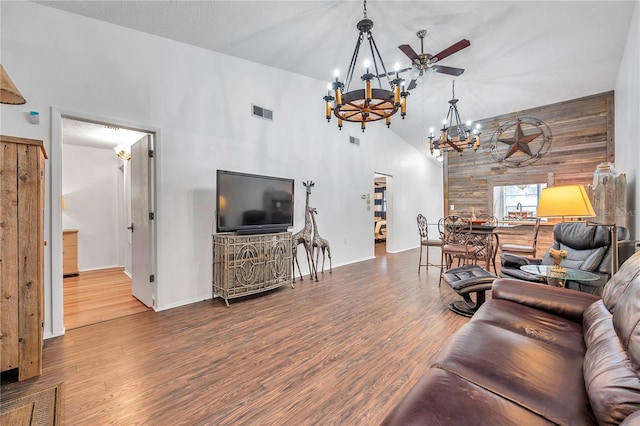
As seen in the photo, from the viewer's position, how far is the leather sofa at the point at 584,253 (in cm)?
278

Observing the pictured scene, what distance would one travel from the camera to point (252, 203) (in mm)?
3797

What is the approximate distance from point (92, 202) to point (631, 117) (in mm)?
9019

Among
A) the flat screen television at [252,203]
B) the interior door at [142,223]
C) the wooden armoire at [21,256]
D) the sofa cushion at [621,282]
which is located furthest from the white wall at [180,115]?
the sofa cushion at [621,282]

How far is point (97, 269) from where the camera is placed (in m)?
5.47

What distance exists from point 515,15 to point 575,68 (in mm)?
2363

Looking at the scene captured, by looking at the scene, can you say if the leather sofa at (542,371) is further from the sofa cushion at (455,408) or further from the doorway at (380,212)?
the doorway at (380,212)

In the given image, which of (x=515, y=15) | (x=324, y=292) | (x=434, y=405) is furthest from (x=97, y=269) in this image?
(x=515, y=15)

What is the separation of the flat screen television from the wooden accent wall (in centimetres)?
532

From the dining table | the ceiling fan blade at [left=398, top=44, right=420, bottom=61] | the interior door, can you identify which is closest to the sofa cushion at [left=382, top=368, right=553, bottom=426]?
the interior door

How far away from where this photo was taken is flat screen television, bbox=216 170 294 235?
3.50 m

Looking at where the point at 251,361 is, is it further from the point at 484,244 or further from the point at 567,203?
the point at 484,244

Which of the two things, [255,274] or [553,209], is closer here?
[553,209]

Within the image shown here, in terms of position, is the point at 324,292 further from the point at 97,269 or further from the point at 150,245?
the point at 97,269

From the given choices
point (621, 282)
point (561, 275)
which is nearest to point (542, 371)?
point (621, 282)
